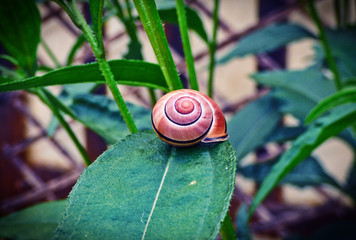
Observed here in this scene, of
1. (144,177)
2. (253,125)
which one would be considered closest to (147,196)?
(144,177)

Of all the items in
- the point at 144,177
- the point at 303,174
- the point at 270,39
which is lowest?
the point at 303,174

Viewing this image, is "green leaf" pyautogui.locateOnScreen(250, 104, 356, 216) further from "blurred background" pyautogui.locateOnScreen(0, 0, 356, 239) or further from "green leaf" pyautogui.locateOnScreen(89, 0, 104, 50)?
"blurred background" pyautogui.locateOnScreen(0, 0, 356, 239)

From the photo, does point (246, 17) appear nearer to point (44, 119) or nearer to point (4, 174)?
point (44, 119)

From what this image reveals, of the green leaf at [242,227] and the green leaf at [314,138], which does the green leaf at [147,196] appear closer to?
the green leaf at [314,138]

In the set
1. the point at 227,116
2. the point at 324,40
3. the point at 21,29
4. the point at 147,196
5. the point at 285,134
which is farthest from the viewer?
the point at 227,116

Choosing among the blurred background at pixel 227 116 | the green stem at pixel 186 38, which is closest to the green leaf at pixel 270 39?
the green stem at pixel 186 38

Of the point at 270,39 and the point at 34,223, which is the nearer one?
the point at 34,223

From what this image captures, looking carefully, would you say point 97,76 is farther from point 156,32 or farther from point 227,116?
point 227,116
